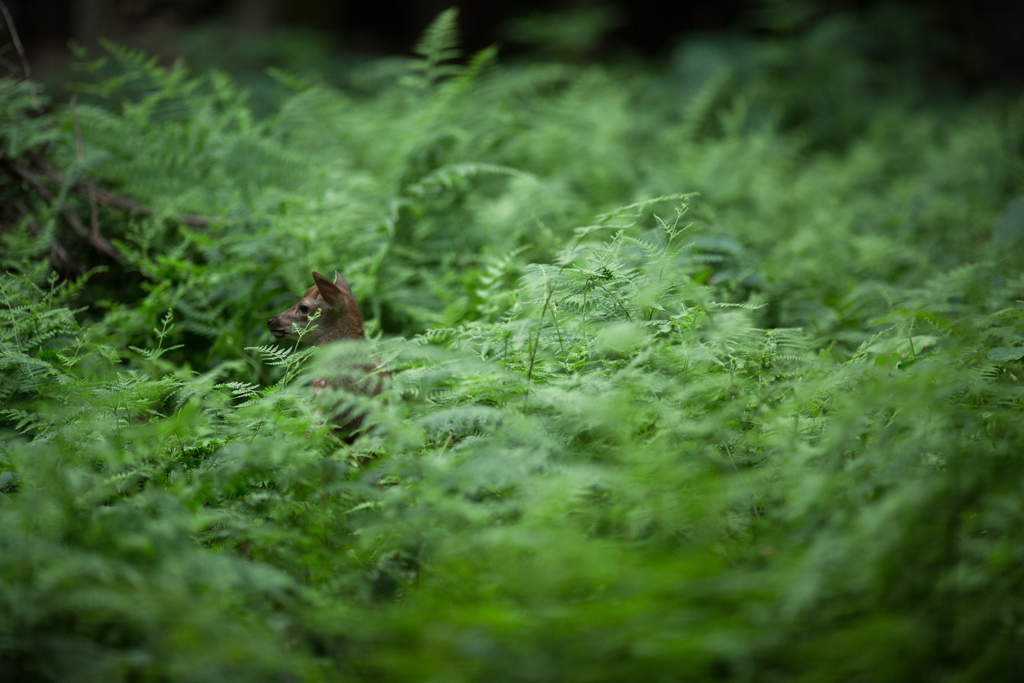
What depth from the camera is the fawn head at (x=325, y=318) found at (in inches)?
97.0

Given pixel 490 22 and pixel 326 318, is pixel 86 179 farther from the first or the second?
pixel 490 22

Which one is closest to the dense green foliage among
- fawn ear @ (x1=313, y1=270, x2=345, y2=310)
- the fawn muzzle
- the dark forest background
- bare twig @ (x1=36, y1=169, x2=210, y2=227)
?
bare twig @ (x1=36, y1=169, x2=210, y2=227)

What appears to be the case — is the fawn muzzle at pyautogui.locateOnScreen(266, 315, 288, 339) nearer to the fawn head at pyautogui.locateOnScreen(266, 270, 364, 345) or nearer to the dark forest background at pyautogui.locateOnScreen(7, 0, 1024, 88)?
the fawn head at pyautogui.locateOnScreen(266, 270, 364, 345)

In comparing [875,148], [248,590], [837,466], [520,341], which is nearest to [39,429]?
[248,590]

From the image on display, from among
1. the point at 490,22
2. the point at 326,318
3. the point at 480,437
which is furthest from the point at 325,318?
the point at 490,22

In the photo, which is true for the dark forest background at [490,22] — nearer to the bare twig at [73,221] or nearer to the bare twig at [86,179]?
the bare twig at [86,179]

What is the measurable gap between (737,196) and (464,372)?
3.74 m

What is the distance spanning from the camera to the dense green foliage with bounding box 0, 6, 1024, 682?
50.6 inches

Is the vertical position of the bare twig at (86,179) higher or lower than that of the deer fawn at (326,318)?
higher

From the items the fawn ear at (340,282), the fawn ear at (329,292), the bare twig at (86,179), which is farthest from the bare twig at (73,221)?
the fawn ear at (329,292)

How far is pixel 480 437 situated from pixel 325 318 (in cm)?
84

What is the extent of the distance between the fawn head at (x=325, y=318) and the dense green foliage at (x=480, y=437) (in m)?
0.17

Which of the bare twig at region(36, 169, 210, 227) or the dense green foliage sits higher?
the bare twig at region(36, 169, 210, 227)

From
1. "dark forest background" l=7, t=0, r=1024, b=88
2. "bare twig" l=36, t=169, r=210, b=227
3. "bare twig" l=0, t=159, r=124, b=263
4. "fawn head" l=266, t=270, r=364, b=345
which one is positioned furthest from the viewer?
"dark forest background" l=7, t=0, r=1024, b=88
